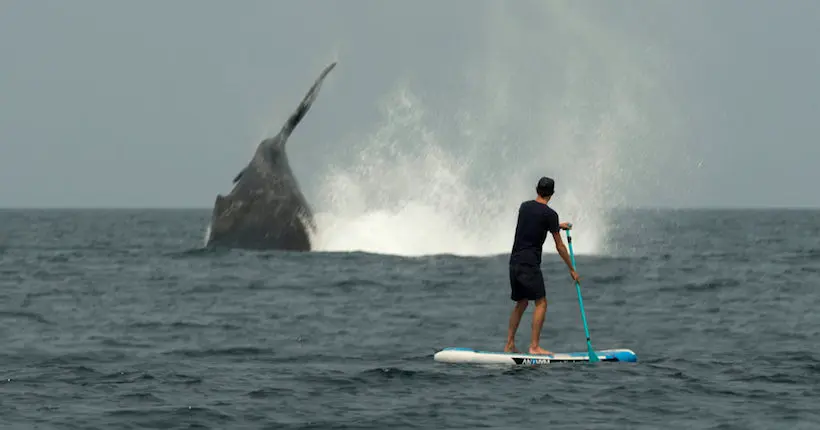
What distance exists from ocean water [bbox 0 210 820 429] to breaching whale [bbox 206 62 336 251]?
2.83 metres

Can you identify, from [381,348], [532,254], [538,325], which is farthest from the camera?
[381,348]

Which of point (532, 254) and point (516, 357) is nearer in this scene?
point (516, 357)

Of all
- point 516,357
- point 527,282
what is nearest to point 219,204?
point 527,282

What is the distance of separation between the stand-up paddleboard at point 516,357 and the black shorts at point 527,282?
67cm

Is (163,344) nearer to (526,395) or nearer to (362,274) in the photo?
(526,395)

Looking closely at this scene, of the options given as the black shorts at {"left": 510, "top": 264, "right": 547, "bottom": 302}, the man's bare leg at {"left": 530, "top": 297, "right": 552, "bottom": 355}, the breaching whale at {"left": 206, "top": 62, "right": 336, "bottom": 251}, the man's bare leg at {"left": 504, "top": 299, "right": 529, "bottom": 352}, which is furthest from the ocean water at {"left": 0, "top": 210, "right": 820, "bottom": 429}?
the breaching whale at {"left": 206, "top": 62, "right": 336, "bottom": 251}

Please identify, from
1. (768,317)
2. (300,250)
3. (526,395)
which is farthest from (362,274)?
(526,395)

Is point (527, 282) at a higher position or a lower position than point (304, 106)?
lower

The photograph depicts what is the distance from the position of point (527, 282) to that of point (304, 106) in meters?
15.1

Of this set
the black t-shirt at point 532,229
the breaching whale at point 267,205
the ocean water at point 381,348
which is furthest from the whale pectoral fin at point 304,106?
the black t-shirt at point 532,229

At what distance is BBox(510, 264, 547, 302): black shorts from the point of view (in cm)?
1208

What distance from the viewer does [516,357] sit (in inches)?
458

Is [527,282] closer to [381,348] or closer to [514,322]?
[514,322]

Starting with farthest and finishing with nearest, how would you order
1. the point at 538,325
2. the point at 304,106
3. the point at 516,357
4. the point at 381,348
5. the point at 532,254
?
the point at 304,106 → the point at 381,348 → the point at 532,254 → the point at 538,325 → the point at 516,357
